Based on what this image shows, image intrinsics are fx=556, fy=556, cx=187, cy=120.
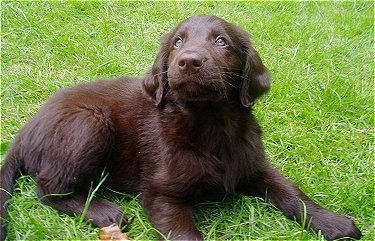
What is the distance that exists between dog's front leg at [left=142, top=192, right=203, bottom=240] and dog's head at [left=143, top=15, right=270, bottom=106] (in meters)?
0.57

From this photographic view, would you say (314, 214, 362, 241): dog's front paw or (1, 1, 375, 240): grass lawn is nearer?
(314, 214, 362, 241): dog's front paw

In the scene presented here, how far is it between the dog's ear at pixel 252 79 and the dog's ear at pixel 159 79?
0.45m

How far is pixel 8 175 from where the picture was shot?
3.21 metres

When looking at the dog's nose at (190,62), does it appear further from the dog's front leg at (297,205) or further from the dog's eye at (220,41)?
the dog's front leg at (297,205)

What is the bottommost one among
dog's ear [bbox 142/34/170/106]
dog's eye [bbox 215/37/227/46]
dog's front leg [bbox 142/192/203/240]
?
dog's front leg [bbox 142/192/203/240]

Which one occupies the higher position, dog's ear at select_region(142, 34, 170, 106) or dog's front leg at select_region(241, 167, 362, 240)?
dog's ear at select_region(142, 34, 170, 106)

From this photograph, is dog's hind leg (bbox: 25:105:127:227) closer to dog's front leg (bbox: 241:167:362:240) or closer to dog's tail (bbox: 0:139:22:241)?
dog's tail (bbox: 0:139:22:241)

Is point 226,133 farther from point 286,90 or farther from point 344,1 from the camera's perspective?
point 344,1

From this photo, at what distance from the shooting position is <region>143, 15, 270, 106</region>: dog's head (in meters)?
2.80

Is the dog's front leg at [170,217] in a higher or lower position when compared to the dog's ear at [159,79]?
lower

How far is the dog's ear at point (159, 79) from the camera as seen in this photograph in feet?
10.5

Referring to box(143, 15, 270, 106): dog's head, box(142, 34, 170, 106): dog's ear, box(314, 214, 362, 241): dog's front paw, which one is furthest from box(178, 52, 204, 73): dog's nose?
box(314, 214, 362, 241): dog's front paw

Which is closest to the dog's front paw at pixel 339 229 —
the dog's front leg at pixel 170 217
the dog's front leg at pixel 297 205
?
the dog's front leg at pixel 297 205

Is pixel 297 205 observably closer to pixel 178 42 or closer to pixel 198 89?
pixel 198 89
